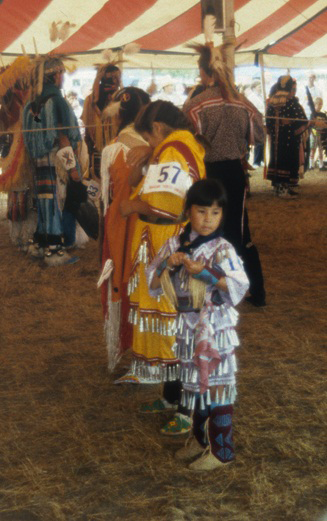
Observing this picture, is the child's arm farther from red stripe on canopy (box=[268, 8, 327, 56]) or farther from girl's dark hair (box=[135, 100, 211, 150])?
red stripe on canopy (box=[268, 8, 327, 56])

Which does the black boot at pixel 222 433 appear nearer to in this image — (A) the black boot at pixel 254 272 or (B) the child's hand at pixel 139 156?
(B) the child's hand at pixel 139 156

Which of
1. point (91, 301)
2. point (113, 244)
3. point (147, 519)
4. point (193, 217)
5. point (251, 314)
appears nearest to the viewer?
point (147, 519)

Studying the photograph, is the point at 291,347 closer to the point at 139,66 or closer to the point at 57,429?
the point at 57,429

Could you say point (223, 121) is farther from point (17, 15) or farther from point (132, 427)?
point (17, 15)

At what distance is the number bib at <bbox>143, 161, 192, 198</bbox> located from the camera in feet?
9.29

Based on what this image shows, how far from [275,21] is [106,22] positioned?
3241mm

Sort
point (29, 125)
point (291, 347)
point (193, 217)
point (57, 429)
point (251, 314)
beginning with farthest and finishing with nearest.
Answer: point (29, 125) → point (251, 314) → point (291, 347) → point (57, 429) → point (193, 217)

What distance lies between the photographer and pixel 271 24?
11.7 meters

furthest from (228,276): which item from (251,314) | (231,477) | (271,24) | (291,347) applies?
(271,24)

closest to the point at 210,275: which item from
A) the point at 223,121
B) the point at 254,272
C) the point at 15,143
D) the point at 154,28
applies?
the point at 223,121

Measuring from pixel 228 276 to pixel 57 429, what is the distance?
1.09 metres

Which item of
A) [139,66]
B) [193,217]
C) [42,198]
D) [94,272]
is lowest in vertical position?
[94,272]

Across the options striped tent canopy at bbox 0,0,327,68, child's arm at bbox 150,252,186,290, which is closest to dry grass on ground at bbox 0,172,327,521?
child's arm at bbox 150,252,186,290

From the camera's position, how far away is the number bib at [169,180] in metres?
2.83
